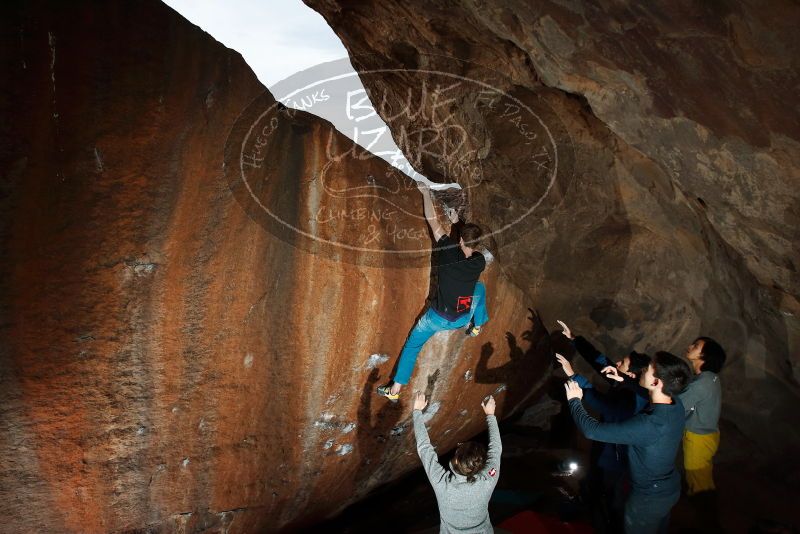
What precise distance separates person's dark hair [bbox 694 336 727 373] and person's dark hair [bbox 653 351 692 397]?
1024 millimetres

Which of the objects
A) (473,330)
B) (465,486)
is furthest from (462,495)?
(473,330)

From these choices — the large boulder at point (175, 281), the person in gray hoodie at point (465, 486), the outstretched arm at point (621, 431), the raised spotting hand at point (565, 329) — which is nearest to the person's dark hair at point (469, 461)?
the person in gray hoodie at point (465, 486)

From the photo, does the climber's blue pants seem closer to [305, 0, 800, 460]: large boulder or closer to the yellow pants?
[305, 0, 800, 460]: large boulder

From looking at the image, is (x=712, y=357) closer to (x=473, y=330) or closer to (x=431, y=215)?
(x=473, y=330)

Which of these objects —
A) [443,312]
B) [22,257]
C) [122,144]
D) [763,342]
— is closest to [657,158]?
[443,312]

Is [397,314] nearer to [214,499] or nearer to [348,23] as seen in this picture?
[214,499]

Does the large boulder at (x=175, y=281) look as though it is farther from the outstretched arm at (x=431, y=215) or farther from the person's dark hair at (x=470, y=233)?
the person's dark hair at (x=470, y=233)

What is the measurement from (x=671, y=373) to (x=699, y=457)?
4.92ft

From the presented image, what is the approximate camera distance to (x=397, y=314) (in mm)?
4293

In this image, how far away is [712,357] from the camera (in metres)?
3.91

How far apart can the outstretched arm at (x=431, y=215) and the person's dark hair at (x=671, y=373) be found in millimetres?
2093

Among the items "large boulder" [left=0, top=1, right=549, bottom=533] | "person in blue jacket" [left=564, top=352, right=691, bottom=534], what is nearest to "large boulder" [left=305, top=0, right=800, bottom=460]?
"large boulder" [left=0, top=1, right=549, bottom=533]

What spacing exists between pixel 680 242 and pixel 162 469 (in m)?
4.76

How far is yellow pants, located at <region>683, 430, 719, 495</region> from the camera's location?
3.94m
